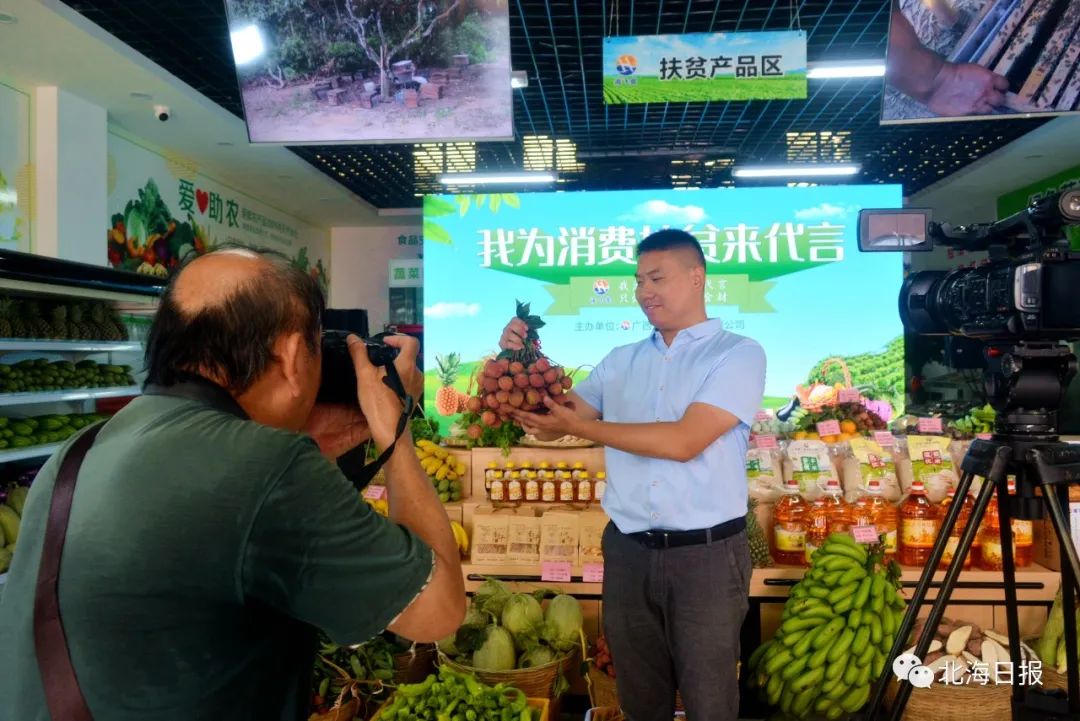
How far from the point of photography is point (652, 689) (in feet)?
7.24

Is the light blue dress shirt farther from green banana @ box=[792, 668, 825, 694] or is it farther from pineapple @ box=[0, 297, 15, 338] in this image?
pineapple @ box=[0, 297, 15, 338]

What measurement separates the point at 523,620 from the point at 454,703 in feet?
2.14

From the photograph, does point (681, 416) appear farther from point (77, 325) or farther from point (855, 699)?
point (77, 325)

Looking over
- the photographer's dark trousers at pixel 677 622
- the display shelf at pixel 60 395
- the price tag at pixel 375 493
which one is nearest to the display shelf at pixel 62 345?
the display shelf at pixel 60 395

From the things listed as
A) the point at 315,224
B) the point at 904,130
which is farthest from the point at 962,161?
the point at 315,224

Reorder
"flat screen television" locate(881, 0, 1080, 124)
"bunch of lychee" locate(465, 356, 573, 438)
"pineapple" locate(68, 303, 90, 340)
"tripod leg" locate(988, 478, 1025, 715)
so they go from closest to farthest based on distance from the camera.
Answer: "tripod leg" locate(988, 478, 1025, 715) < "bunch of lychee" locate(465, 356, 573, 438) < "flat screen television" locate(881, 0, 1080, 124) < "pineapple" locate(68, 303, 90, 340)

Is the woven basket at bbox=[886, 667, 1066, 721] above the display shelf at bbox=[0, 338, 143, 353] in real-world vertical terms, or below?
below

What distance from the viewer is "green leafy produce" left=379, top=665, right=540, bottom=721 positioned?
6.83 feet

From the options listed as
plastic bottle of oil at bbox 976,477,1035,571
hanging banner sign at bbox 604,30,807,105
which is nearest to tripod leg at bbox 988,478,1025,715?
plastic bottle of oil at bbox 976,477,1035,571

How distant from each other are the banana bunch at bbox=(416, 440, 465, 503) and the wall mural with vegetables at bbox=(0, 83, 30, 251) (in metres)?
3.06

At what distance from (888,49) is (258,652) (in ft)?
12.3

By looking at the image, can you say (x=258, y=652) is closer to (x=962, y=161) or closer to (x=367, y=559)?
(x=367, y=559)

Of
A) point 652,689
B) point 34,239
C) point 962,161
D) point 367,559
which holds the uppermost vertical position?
point 962,161

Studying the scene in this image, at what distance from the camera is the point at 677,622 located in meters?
2.12
